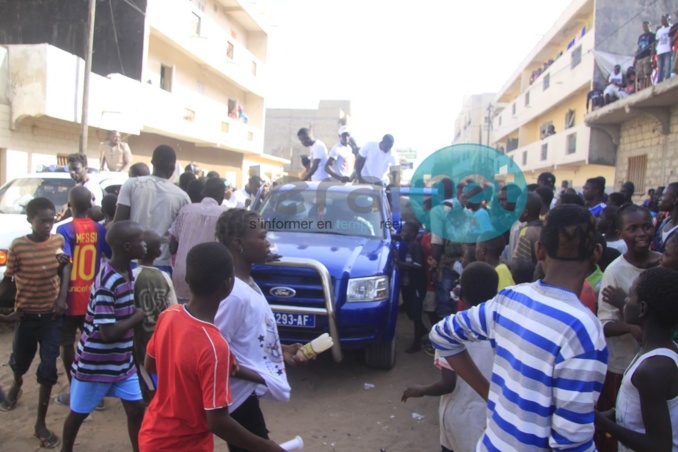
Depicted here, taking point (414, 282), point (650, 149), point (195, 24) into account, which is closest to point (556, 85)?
point (650, 149)

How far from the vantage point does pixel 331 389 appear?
4.98 meters

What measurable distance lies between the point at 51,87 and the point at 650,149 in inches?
620

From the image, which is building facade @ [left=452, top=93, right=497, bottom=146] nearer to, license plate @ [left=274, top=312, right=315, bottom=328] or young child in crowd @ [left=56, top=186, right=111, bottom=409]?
license plate @ [left=274, top=312, right=315, bottom=328]

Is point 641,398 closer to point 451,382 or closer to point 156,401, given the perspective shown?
point 451,382

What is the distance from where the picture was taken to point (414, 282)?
241 inches

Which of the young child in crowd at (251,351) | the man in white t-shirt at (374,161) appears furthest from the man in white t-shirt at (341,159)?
the young child in crowd at (251,351)

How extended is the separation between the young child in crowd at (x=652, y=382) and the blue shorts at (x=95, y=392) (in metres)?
2.63

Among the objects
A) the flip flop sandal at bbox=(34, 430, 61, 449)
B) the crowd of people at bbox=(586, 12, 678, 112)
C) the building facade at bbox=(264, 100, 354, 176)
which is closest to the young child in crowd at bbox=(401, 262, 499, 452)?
the flip flop sandal at bbox=(34, 430, 61, 449)

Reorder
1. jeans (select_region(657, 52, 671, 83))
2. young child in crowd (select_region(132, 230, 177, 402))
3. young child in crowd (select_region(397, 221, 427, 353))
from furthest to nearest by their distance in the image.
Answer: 1. jeans (select_region(657, 52, 671, 83))
2. young child in crowd (select_region(397, 221, 427, 353))
3. young child in crowd (select_region(132, 230, 177, 402))

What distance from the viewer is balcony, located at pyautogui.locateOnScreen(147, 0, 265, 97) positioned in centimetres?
1794

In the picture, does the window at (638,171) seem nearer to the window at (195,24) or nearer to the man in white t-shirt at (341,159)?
the man in white t-shirt at (341,159)

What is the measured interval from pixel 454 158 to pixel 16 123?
462 inches

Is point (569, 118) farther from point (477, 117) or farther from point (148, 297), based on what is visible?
point (477, 117)

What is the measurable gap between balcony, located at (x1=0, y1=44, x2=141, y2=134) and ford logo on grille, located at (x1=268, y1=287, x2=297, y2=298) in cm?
1085
